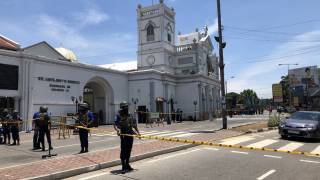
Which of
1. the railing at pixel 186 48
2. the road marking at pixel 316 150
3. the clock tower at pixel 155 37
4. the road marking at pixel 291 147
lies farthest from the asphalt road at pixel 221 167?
the railing at pixel 186 48

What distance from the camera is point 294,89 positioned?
72.4 metres

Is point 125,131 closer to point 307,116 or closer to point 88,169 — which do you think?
point 88,169

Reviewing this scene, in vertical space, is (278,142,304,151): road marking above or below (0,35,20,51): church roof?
below

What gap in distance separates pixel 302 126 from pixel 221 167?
8.85 m

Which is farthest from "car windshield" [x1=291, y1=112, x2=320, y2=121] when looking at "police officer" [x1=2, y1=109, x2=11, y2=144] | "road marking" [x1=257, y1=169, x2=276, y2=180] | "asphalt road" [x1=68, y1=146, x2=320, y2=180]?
"police officer" [x1=2, y1=109, x2=11, y2=144]


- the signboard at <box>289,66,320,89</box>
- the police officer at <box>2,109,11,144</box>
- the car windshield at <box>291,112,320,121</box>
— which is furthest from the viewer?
the signboard at <box>289,66,320,89</box>

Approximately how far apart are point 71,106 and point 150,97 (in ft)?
43.3

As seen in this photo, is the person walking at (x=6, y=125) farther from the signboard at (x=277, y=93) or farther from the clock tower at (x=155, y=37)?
the clock tower at (x=155, y=37)

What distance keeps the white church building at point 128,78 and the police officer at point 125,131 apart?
1982 centimetres

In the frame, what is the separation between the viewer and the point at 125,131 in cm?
948

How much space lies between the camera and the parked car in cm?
1709

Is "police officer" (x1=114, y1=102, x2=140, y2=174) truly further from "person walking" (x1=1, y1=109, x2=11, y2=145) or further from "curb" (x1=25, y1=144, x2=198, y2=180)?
"person walking" (x1=1, y1=109, x2=11, y2=145)

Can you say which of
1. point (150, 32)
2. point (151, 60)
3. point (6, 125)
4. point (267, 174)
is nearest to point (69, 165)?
point (267, 174)

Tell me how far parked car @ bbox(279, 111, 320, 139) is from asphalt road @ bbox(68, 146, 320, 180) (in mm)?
5316
